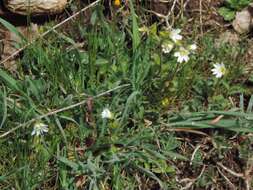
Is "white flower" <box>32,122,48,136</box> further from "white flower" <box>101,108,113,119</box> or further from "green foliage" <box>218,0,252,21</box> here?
"green foliage" <box>218,0,252,21</box>

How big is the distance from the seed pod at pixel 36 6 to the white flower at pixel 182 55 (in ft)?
2.34

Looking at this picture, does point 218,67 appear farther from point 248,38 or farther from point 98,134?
point 98,134

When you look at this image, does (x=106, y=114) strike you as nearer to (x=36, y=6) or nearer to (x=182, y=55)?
(x=182, y=55)

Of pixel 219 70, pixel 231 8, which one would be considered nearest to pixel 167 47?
pixel 219 70

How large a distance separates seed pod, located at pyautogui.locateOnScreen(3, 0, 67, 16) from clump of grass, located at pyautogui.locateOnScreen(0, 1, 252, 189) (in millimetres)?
235

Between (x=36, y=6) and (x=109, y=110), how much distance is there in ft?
2.41

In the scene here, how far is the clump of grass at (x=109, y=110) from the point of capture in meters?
2.29

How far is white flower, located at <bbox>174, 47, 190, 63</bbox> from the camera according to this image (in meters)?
2.39

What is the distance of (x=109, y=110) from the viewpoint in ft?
7.71

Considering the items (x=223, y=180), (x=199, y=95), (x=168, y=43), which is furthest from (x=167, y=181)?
(x=168, y=43)

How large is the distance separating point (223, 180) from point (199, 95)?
41 cm

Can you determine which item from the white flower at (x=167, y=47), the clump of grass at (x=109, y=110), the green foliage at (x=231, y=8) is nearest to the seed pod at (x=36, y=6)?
the clump of grass at (x=109, y=110)

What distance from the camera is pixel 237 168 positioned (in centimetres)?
245

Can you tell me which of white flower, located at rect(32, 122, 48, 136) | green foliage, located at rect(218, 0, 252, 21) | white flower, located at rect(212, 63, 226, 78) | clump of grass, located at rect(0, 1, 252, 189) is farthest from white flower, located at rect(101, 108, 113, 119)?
green foliage, located at rect(218, 0, 252, 21)
